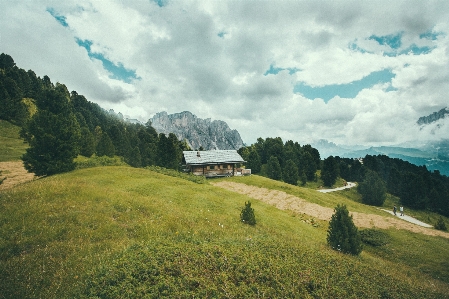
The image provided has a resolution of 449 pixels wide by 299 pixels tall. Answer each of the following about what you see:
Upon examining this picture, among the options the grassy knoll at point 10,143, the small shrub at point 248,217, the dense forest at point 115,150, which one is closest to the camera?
the small shrub at point 248,217

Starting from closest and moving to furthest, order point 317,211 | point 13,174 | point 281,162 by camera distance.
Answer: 1. point 13,174
2. point 317,211
3. point 281,162

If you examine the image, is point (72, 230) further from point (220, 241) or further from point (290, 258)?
point (290, 258)

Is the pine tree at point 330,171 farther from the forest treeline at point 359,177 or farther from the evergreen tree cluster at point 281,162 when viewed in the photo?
the evergreen tree cluster at point 281,162

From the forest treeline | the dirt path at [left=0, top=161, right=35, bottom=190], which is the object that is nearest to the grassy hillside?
the dirt path at [left=0, top=161, right=35, bottom=190]

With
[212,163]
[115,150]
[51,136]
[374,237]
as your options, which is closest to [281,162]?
[212,163]

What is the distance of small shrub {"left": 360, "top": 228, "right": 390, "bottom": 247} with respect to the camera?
2701 cm

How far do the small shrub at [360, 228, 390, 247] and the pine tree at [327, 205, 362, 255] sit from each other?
14.0 meters

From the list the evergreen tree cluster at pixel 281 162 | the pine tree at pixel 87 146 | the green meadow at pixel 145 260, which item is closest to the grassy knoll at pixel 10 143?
the pine tree at pixel 87 146

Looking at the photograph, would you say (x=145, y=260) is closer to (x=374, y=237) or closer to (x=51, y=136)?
(x=51, y=136)

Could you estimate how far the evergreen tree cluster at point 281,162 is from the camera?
79438mm

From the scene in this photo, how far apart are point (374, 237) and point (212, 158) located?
4317 centimetres

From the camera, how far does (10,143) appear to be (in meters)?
59.0

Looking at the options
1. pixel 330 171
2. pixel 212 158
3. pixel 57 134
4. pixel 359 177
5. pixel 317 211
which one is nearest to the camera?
pixel 57 134

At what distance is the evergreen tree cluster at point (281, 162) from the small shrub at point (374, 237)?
47982mm
